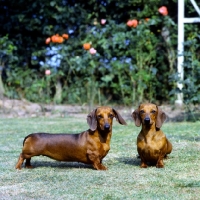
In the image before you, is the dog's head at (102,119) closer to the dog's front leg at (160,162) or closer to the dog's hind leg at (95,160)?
the dog's hind leg at (95,160)

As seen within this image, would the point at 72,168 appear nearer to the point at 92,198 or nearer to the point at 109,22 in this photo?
the point at 92,198

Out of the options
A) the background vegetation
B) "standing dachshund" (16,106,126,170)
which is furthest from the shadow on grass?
the background vegetation

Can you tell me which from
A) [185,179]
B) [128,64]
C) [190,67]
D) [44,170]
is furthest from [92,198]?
[128,64]

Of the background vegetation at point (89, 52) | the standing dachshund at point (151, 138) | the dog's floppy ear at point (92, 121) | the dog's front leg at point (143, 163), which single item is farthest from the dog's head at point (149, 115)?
the background vegetation at point (89, 52)

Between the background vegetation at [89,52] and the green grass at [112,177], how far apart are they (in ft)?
17.3

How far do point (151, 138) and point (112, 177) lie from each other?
25.9 inches

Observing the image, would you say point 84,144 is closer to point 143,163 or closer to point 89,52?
point 143,163

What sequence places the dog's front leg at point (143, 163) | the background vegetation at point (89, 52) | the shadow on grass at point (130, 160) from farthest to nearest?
the background vegetation at point (89, 52)
the shadow on grass at point (130, 160)
the dog's front leg at point (143, 163)

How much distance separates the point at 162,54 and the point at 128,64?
0.94 m

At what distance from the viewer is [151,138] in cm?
551

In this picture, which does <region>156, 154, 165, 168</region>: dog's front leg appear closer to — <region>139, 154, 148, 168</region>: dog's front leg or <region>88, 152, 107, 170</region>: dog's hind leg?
<region>139, 154, 148, 168</region>: dog's front leg

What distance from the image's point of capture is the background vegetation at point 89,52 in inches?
496

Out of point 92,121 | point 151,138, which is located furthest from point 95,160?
point 151,138

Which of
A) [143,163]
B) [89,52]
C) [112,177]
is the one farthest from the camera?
[89,52]
